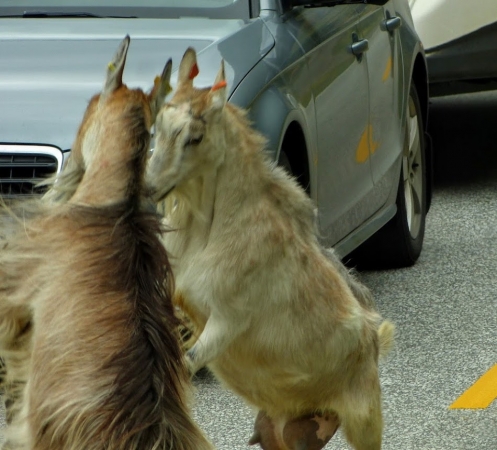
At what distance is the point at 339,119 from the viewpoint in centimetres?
626

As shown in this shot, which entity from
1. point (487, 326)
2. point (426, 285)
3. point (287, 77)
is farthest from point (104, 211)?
point (426, 285)

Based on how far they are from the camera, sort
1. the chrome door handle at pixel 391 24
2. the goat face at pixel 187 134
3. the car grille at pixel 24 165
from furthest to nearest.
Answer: the chrome door handle at pixel 391 24
the car grille at pixel 24 165
the goat face at pixel 187 134

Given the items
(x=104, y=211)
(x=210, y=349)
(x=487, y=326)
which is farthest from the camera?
(x=487, y=326)

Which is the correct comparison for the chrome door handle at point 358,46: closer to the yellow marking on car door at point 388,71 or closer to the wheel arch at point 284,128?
the yellow marking on car door at point 388,71

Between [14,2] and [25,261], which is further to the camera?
[14,2]

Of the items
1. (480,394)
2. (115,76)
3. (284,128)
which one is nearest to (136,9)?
(284,128)

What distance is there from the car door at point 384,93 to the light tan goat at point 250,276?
9.06ft

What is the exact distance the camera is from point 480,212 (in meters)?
9.05

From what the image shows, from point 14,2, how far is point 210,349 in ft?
10.1

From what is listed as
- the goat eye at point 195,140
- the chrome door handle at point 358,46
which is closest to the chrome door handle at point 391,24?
the chrome door handle at point 358,46

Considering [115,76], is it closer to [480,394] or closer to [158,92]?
[158,92]

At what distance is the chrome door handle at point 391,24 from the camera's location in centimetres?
723

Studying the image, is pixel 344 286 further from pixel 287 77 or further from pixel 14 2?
pixel 14 2

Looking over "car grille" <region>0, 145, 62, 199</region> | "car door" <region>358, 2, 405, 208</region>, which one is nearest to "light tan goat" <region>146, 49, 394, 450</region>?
"car grille" <region>0, 145, 62, 199</region>
